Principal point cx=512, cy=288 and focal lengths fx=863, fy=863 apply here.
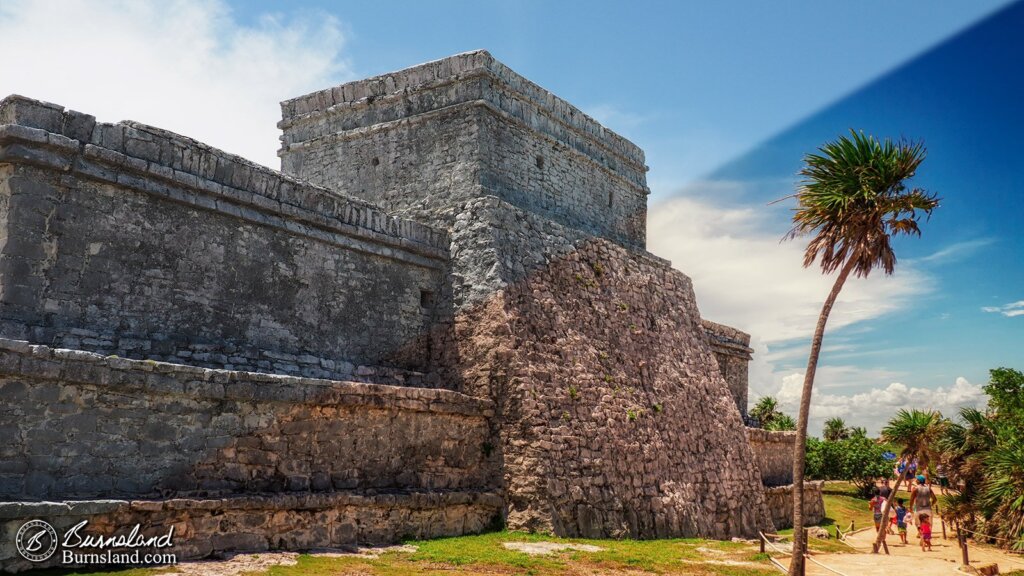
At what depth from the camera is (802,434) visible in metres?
11.1

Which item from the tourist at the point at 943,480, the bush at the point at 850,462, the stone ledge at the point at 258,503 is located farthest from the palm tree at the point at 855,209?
the bush at the point at 850,462

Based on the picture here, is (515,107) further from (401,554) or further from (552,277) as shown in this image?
(401,554)

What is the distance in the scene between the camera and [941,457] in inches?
737

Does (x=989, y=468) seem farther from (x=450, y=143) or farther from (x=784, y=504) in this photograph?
(x=450, y=143)

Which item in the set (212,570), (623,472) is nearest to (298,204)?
(212,570)

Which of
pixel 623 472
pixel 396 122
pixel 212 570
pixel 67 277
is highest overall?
pixel 396 122

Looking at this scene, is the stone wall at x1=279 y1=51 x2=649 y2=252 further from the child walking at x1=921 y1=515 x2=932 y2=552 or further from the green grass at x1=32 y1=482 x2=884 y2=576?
the child walking at x1=921 y1=515 x2=932 y2=552

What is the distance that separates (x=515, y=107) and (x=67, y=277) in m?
8.38

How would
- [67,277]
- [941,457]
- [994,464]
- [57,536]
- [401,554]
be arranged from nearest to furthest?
[57,536] → [67,277] → [401,554] → [994,464] → [941,457]

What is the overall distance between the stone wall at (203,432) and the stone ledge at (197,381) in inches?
0.5

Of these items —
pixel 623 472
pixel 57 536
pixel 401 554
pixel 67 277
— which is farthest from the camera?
pixel 623 472

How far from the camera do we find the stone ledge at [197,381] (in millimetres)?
8250

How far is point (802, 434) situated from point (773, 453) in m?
10.1

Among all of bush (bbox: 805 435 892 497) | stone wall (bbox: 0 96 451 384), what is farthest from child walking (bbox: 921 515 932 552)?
bush (bbox: 805 435 892 497)
